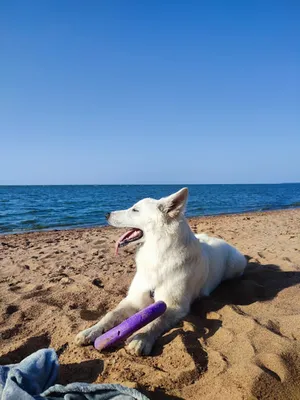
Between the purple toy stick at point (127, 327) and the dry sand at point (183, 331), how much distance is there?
96 mm

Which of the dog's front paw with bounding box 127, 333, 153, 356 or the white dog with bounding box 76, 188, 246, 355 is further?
the white dog with bounding box 76, 188, 246, 355

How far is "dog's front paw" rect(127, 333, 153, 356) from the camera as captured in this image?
9.62 ft

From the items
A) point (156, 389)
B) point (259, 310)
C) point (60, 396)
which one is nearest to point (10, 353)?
point (60, 396)

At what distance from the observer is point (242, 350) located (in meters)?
2.86

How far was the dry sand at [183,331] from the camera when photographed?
2434 millimetres

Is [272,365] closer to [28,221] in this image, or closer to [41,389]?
[41,389]

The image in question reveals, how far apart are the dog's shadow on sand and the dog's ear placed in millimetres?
1240

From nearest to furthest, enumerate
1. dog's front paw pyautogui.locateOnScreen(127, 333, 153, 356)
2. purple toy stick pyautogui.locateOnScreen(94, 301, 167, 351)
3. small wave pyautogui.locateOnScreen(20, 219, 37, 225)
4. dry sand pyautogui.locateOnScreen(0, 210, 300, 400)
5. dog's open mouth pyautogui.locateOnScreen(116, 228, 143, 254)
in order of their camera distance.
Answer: dry sand pyautogui.locateOnScreen(0, 210, 300, 400), dog's front paw pyautogui.locateOnScreen(127, 333, 153, 356), purple toy stick pyautogui.locateOnScreen(94, 301, 167, 351), dog's open mouth pyautogui.locateOnScreen(116, 228, 143, 254), small wave pyautogui.locateOnScreen(20, 219, 37, 225)

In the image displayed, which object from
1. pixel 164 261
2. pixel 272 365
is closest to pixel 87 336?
pixel 164 261

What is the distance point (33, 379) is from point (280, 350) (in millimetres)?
2032

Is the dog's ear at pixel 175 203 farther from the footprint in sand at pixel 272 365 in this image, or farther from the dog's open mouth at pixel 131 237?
the footprint in sand at pixel 272 365

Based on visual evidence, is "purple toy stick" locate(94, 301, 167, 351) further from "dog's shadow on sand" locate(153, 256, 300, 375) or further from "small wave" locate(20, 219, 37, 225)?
"small wave" locate(20, 219, 37, 225)

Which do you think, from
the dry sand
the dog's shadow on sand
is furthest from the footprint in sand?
the dog's shadow on sand

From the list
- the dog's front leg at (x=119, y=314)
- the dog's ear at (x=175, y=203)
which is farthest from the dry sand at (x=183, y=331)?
the dog's ear at (x=175, y=203)
